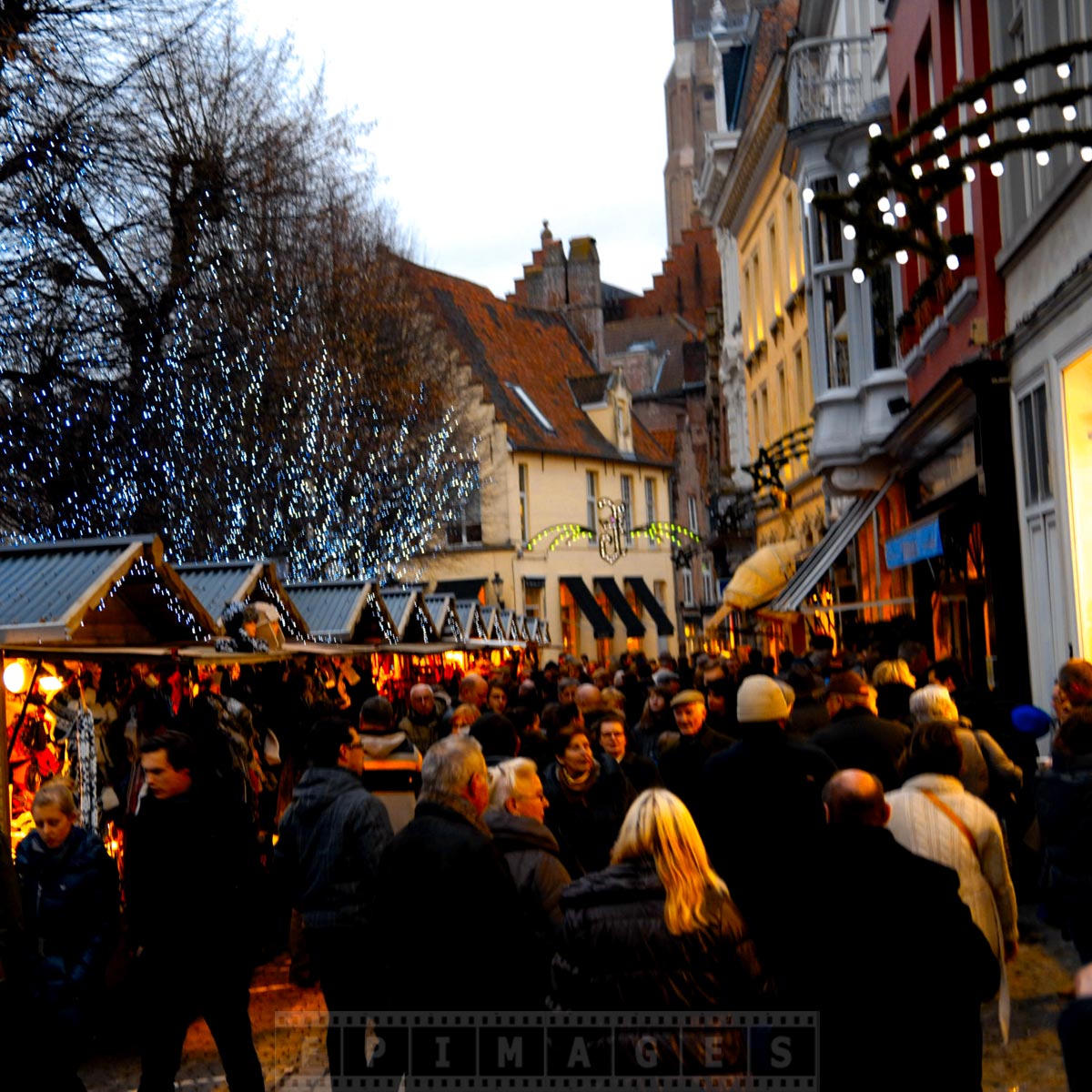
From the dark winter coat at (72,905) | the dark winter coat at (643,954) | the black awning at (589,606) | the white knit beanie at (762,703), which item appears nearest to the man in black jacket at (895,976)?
the dark winter coat at (643,954)

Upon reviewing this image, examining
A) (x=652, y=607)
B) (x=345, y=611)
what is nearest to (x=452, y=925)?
(x=345, y=611)

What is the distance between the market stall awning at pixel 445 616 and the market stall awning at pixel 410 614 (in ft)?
5.64

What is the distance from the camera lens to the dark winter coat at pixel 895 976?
475 centimetres

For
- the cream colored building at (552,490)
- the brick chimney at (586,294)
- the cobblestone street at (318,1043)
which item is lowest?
the cobblestone street at (318,1043)

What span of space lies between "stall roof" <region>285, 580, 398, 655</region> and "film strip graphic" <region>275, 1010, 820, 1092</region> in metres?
10.9

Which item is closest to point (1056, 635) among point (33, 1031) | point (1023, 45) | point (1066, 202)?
point (1066, 202)

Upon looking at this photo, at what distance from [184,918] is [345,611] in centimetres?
1109

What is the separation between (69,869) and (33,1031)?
1.84 metres

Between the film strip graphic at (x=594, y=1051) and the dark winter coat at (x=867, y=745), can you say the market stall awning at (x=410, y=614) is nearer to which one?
the dark winter coat at (x=867, y=745)

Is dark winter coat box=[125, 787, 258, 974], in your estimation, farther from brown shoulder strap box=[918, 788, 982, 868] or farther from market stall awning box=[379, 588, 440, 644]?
market stall awning box=[379, 588, 440, 644]

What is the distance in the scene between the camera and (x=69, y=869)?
263 inches

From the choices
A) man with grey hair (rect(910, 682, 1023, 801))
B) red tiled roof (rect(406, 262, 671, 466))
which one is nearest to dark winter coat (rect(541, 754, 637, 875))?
man with grey hair (rect(910, 682, 1023, 801))

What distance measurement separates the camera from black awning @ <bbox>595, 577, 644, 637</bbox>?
5256 cm

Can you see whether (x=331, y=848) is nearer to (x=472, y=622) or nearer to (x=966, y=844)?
(x=966, y=844)
